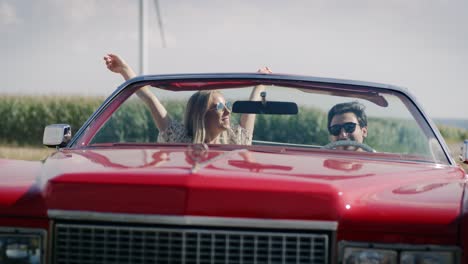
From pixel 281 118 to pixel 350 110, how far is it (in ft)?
1.17

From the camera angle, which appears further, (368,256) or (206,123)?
(206,123)

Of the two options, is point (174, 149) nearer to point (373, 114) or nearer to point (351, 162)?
point (351, 162)

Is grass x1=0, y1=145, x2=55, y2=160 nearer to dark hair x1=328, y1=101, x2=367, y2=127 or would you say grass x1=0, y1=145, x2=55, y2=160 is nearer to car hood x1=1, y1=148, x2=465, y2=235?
dark hair x1=328, y1=101, x2=367, y2=127

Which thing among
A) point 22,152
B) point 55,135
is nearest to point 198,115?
point 55,135

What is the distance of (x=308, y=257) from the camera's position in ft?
9.44

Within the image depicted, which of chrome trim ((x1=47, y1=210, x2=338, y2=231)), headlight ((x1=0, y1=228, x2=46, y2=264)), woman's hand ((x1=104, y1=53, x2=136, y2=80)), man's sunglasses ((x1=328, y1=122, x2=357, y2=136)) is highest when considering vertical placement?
woman's hand ((x1=104, y1=53, x2=136, y2=80))

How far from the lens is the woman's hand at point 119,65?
557 cm

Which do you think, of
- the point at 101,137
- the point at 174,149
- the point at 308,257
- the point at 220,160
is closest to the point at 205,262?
the point at 308,257

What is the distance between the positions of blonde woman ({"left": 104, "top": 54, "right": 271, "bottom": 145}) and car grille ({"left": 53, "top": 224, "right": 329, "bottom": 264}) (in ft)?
5.27

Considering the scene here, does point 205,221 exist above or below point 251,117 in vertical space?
below

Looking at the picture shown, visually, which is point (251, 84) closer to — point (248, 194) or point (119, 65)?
point (119, 65)

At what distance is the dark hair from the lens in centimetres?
473

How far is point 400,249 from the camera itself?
9.53ft

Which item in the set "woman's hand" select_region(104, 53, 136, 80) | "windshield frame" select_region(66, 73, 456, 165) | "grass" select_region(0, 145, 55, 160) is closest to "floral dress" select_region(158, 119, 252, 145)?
"windshield frame" select_region(66, 73, 456, 165)
